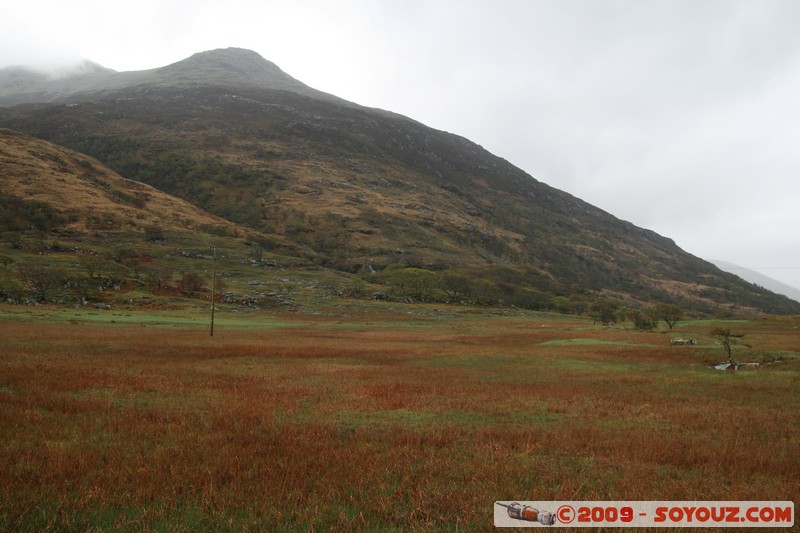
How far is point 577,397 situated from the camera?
18172 mm

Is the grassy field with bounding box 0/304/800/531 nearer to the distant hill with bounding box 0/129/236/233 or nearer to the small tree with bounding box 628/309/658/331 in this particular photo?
the small tree with bounding box 628/309/658/331

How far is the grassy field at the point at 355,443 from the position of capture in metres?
6.12

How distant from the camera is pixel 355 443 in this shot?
9992mm

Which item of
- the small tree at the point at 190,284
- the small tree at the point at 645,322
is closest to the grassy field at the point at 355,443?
the small tree at the point at 645,322

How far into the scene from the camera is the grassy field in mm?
6121

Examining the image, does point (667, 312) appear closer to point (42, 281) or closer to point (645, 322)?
point (645, 322)

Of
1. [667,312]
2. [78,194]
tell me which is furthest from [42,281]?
[667,312]

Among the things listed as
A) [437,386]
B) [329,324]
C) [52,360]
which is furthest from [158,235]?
[437,386]

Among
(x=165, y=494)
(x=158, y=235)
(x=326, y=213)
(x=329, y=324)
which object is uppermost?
(x=326, y=213)

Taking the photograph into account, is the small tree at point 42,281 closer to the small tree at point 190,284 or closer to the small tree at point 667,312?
the small tree at point 190,284

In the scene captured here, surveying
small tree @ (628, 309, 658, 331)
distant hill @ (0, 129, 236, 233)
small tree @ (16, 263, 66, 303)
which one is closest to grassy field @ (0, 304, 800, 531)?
small tree @ (628, 309, 658, 331)

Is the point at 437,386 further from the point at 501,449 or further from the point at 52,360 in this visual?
Result: the point at 52,360

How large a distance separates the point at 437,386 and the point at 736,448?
11882mm

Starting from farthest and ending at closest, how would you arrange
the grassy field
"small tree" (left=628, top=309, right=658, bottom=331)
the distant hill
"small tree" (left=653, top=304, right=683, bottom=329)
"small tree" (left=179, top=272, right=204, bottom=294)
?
the distant hill
"small tree" (left=179, top=272, right=204, bottom=294)
"small tree" (left=653, top=304, right=683, bottom=329)
"small tree" (left=628, top=309, right=658, bottom=331)
the grassy field
